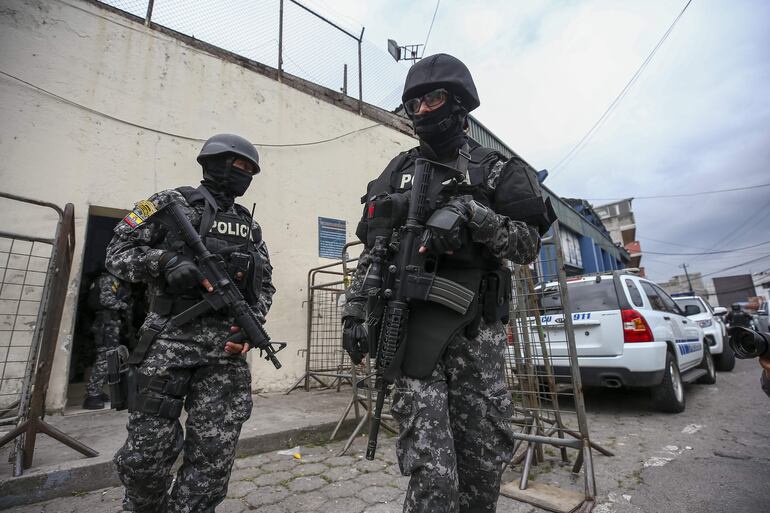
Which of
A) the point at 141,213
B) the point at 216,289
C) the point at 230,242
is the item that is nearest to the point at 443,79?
the point at 230,242

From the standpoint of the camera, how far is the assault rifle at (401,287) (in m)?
1.57

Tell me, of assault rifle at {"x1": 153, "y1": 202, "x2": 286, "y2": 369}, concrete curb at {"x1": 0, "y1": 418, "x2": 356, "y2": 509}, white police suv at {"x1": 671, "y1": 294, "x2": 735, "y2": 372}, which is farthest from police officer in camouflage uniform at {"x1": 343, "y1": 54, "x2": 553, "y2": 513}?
white police suv at {"x1": 671, "y1": 294, "x2": 735, "y2": 372}

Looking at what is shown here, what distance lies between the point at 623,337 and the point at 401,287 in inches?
143

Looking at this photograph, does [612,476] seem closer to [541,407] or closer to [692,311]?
[541,407]

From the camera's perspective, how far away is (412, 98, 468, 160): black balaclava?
185 centimetres

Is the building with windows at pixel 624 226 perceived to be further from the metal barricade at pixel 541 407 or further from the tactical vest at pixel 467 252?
the tactical vest at pixel 467 252

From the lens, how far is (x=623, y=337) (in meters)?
4.21

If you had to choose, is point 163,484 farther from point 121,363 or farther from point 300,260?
point 300,260

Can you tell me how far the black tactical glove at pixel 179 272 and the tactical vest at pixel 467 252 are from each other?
0.82 m

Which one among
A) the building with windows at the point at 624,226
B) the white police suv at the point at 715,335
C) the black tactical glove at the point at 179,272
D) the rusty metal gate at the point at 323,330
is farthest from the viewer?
the building with windows at the point at 624,226

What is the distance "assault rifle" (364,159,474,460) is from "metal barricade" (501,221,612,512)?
57.3 inches

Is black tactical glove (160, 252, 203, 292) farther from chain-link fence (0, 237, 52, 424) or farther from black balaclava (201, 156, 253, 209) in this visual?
chain-link fence (0, 237, 52, 424)

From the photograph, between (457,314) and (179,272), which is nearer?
(457,314)

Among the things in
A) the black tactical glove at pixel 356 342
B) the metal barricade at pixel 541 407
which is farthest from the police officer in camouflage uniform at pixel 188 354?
the metal barricade at pixel 541 407
